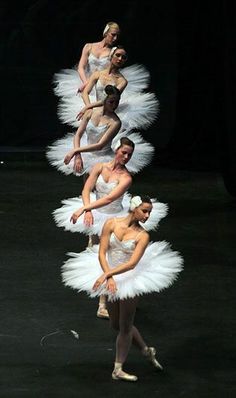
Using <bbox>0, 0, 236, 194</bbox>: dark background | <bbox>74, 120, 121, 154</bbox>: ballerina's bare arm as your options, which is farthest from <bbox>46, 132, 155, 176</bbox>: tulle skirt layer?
<bbox>0, 0, 236, 194</bbox>: dark background

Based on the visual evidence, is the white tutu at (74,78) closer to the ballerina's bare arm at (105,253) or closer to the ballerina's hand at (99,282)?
the ballerina's bare arm at (105,253)

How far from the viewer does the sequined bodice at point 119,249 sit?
19.9 ft

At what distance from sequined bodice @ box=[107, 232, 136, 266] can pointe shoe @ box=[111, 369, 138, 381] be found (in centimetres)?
60

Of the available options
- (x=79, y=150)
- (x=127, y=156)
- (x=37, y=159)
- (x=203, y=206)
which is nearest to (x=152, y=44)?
(x=37, y=159)

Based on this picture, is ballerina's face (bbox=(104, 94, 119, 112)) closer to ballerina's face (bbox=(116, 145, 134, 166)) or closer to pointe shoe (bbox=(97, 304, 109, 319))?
ballerina's face (bbox=(116, 145, 134, 166))

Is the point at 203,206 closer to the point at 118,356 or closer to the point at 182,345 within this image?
the point at 182,345

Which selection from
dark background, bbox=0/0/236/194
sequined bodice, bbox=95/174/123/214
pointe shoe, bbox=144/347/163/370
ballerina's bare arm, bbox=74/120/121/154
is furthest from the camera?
dark background, bbox=0/0/236/194

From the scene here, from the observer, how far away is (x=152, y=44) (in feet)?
40.2

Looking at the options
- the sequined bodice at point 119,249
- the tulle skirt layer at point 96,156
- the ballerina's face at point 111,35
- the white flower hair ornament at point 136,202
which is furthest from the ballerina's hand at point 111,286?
the ballerina's face at point 111,35

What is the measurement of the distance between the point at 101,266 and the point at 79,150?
1515 millimetres

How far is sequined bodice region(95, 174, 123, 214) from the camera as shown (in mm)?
6793

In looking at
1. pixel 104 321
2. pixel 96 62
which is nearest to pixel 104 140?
pixel 104 321

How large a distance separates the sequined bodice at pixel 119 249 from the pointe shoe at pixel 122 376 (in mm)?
596

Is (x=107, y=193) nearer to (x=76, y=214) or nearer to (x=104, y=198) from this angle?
(x=104, y=198)
